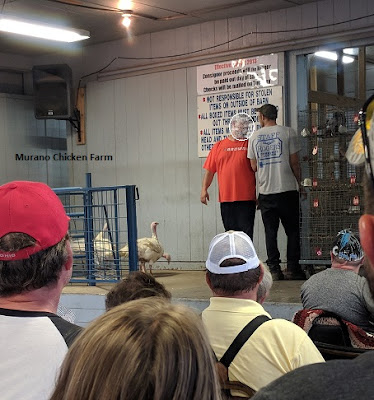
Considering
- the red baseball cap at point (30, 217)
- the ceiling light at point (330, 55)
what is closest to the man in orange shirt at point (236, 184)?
the ceiling light at point (330, 55)

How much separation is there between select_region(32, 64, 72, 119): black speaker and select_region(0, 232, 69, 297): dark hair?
8.47m

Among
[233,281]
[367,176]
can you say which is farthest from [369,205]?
[233,281]

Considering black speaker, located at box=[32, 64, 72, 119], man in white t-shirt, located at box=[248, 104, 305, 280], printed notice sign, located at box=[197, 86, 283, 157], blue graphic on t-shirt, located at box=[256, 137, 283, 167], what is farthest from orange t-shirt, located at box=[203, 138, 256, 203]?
black speaker, located at box=[32, 64, 72, 119]

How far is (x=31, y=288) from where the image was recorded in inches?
76.9

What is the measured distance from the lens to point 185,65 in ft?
30.7

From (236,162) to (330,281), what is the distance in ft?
13.0

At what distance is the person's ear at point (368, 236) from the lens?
38.7 inches

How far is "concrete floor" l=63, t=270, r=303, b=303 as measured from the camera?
623 centimetres

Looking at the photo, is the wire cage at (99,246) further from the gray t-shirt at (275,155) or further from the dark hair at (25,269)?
the dark hair at (25,269)

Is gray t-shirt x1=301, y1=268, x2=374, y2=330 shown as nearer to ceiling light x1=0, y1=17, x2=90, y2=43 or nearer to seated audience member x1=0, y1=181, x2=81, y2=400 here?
seated audience member x1=0, y1=181, x2=81, y2=400

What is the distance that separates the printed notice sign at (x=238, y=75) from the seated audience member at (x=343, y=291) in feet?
16.4

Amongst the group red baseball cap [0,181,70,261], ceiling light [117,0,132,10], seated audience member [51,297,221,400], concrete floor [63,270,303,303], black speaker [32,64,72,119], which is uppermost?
ceiling light [117,0,132,10]

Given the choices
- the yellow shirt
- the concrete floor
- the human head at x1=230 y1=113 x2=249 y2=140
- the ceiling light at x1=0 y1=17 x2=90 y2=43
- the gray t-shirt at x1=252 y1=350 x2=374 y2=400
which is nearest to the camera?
the gray t-shirt at x1=252 y1=350 x2=374 y2=400

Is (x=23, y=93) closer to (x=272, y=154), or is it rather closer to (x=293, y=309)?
(x=272, y=154)
